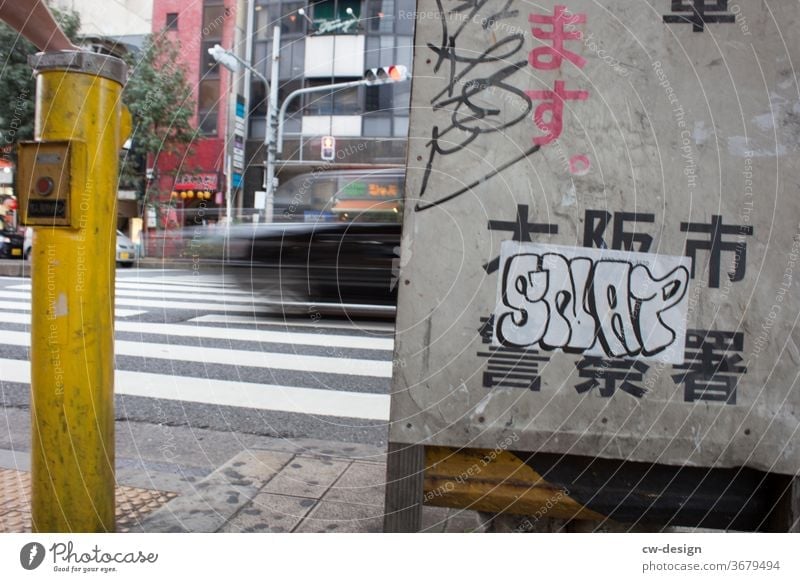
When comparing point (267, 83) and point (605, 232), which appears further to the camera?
point (267, 83)

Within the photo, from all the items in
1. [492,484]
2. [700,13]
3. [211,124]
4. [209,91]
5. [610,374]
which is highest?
[209,91]

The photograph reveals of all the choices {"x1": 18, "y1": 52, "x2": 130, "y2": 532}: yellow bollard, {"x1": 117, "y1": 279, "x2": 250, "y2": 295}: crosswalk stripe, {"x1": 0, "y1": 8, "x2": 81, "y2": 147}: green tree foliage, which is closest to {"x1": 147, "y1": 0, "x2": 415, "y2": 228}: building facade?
{"x1": 0, "y1": 8, "x2": 81, "y2": 147}: green tree foliage

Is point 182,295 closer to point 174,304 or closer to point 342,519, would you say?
point 174,304

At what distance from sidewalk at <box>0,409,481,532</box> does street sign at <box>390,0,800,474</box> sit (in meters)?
0.85

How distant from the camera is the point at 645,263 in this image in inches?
67.5

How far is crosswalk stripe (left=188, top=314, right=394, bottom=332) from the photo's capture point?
Result: 7.69 meters

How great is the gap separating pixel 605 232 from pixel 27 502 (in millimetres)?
2346

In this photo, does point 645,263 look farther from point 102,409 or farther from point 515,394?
point 102,409

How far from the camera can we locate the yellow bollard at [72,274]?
6.04 ft

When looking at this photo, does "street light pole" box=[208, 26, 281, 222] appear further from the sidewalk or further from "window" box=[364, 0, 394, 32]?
"window" box=[364, 0, 394, 32]

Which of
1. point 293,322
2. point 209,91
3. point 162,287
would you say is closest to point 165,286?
point 162,287

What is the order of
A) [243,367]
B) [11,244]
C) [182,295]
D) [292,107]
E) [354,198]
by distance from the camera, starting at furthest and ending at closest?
[292,107], [11,244], [182,295], [354,198], [243,367]

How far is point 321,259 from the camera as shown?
7.72 meters

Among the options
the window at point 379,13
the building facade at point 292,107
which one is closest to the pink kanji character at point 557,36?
the window at point 379,13
